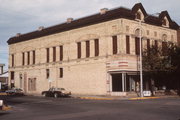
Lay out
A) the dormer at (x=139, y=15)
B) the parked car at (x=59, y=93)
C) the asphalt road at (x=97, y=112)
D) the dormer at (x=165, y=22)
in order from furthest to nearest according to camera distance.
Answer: the dormer at (x=165, y=22) < the dormer at (x=139, y=15) < the parked car at (x=59, y=93) < the asphalt road at (x=97, y=112)

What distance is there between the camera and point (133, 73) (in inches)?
1513

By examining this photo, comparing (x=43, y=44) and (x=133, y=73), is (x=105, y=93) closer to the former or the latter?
(x=133, y=73)

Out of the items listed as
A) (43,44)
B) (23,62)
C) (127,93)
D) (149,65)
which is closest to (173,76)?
(149,65)

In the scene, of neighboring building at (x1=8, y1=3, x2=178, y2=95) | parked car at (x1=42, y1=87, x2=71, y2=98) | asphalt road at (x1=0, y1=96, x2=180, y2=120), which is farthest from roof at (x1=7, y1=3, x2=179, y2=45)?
asphalt road at (x1=0, y1=96, x2=180, y2=120)

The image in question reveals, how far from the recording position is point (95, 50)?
136ft

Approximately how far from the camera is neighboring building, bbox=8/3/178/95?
38.5 m

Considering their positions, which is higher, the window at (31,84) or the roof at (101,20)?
the roof at (101,20)

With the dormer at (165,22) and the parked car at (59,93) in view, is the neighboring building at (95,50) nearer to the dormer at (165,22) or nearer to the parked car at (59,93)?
the dormer at (165,22)

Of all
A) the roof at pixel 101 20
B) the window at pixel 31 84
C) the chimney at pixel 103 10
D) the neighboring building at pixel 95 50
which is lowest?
the window at pixel 31 84

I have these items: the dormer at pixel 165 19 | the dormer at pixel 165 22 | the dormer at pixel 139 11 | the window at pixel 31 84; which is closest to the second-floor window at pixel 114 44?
the dormer at pixel 139 11

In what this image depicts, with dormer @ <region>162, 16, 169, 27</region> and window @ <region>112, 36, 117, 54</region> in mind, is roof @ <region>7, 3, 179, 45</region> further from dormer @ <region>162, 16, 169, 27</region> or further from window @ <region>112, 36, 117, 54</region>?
window @ <region>112, 36, 117, 54</region>

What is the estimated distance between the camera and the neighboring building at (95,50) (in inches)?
1516

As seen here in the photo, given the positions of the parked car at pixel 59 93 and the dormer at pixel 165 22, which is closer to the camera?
the parked car at pixel 59 93

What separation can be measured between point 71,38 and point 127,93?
13788mm
